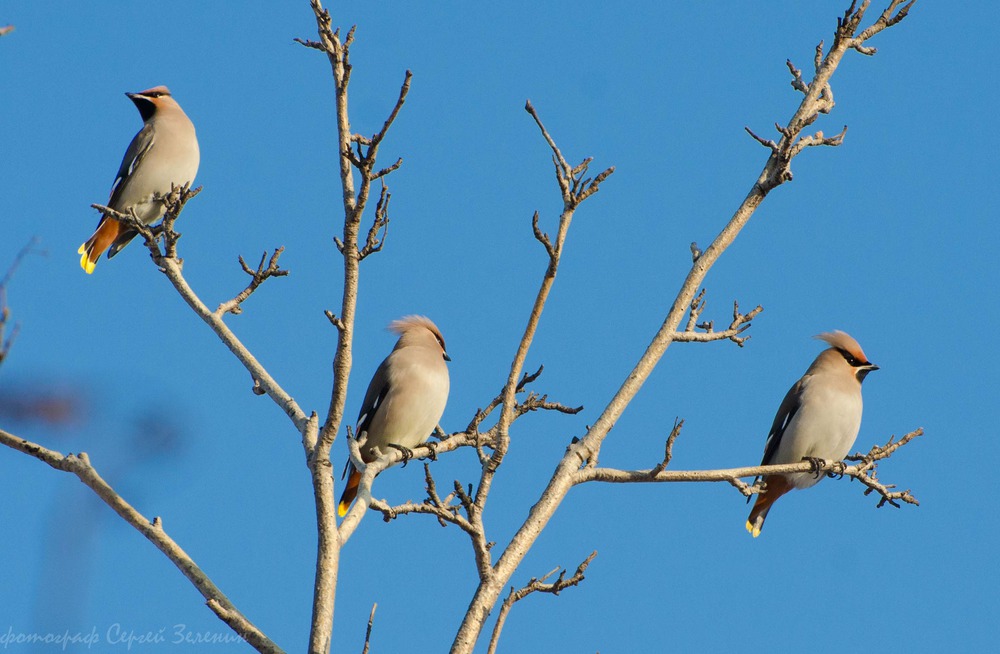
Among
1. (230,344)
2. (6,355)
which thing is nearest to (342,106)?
(230,344)

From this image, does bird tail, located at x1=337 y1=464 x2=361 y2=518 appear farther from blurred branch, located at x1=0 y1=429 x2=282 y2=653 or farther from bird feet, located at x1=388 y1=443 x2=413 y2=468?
blurred branch, located at x1=0 y1=429 x2=282 y2=653

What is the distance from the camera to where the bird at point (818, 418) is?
701cm

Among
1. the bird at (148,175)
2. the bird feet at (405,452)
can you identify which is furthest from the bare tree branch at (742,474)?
the bird at (148,175)

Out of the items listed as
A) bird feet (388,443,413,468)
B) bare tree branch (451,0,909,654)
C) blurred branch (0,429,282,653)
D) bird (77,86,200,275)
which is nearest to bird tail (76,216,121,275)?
bird (77,86,200,275)

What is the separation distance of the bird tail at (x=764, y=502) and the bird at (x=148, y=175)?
12.8 ft

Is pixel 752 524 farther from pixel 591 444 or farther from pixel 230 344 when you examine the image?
pixel 230 344

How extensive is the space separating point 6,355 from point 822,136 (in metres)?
4.29

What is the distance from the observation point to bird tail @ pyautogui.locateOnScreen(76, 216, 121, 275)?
7355 mm

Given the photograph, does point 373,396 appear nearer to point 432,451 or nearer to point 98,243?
point 432,451

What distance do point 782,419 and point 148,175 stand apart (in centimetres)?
416

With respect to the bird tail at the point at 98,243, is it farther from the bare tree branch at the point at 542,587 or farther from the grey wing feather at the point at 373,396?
the bare tree branch at the point at 542,587

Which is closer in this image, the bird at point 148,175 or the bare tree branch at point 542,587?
the bare tree branch at point 542,587

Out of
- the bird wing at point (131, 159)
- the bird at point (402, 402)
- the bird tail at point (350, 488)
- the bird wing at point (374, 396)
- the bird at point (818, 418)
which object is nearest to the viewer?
the bird tail at point (350, 488)

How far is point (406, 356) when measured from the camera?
22.1ft
